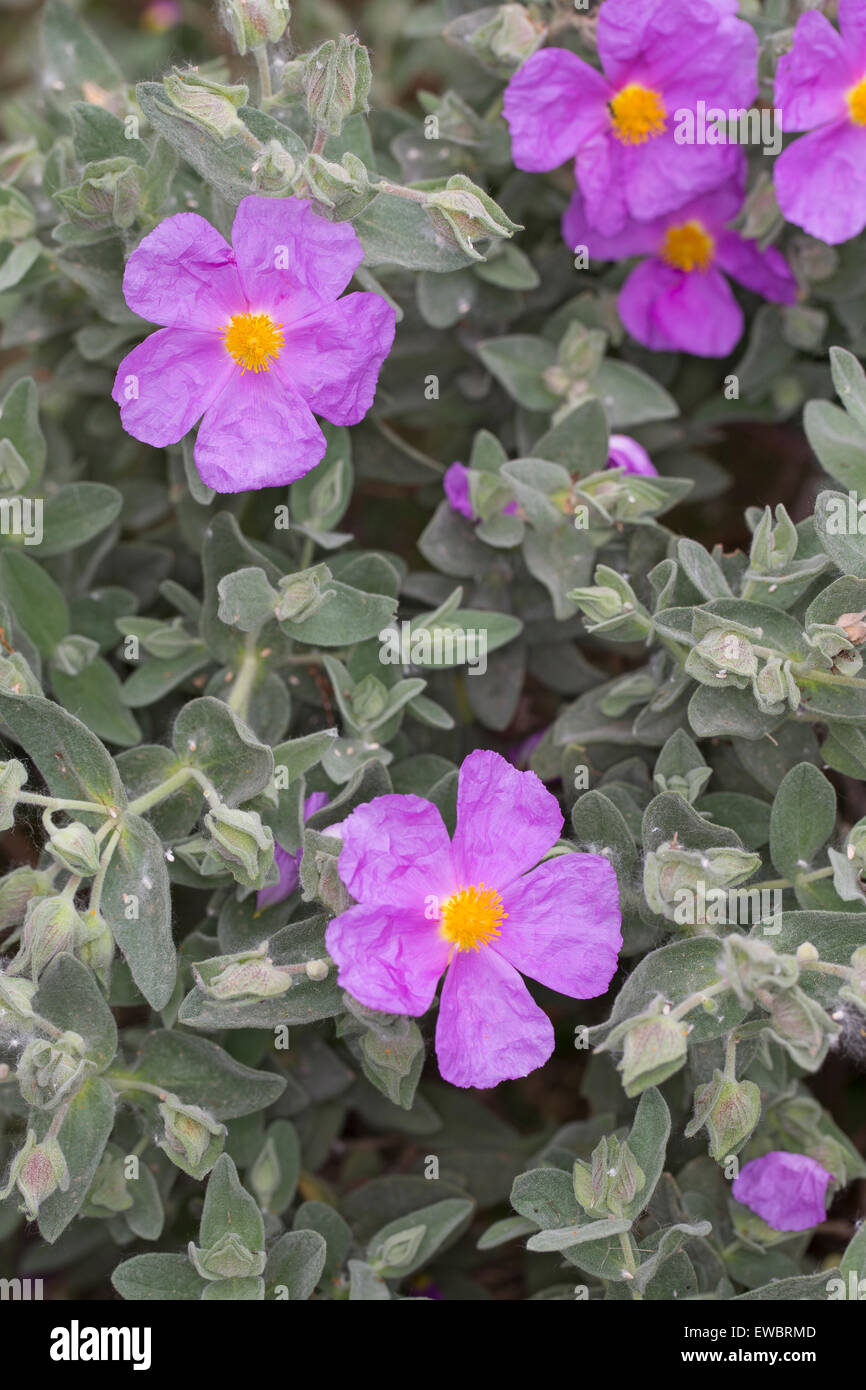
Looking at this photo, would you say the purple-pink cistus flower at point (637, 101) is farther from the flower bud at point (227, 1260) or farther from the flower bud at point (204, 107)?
the flower bud at point (227, 1260)

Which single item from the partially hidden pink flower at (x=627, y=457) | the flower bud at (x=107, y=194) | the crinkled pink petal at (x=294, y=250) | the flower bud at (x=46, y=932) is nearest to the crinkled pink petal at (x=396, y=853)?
the flower bud at (x=46, y=932)

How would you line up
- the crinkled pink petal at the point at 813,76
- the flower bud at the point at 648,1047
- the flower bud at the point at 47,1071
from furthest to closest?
the crinkled pink petal at the point at 813,76
the flower bud at the point at 47,1071
the flower bud at the point at 648,1047

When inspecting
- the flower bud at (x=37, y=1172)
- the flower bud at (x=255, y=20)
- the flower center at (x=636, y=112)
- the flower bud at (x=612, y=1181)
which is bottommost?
the flower bud at (x=612, y=1181)

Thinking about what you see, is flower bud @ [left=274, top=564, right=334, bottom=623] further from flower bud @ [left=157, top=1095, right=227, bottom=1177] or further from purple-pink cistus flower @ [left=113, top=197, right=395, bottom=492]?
flower bud @ [left=157, top=1095, right=227, bottom=1177]

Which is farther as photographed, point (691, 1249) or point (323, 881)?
point (691, 1249)

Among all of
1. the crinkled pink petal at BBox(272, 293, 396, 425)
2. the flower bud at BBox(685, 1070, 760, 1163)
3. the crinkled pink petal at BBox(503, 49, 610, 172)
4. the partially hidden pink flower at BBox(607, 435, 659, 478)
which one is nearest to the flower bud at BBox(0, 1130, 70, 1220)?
the flower bud at BBox(685, 1070, 760, 1163)
